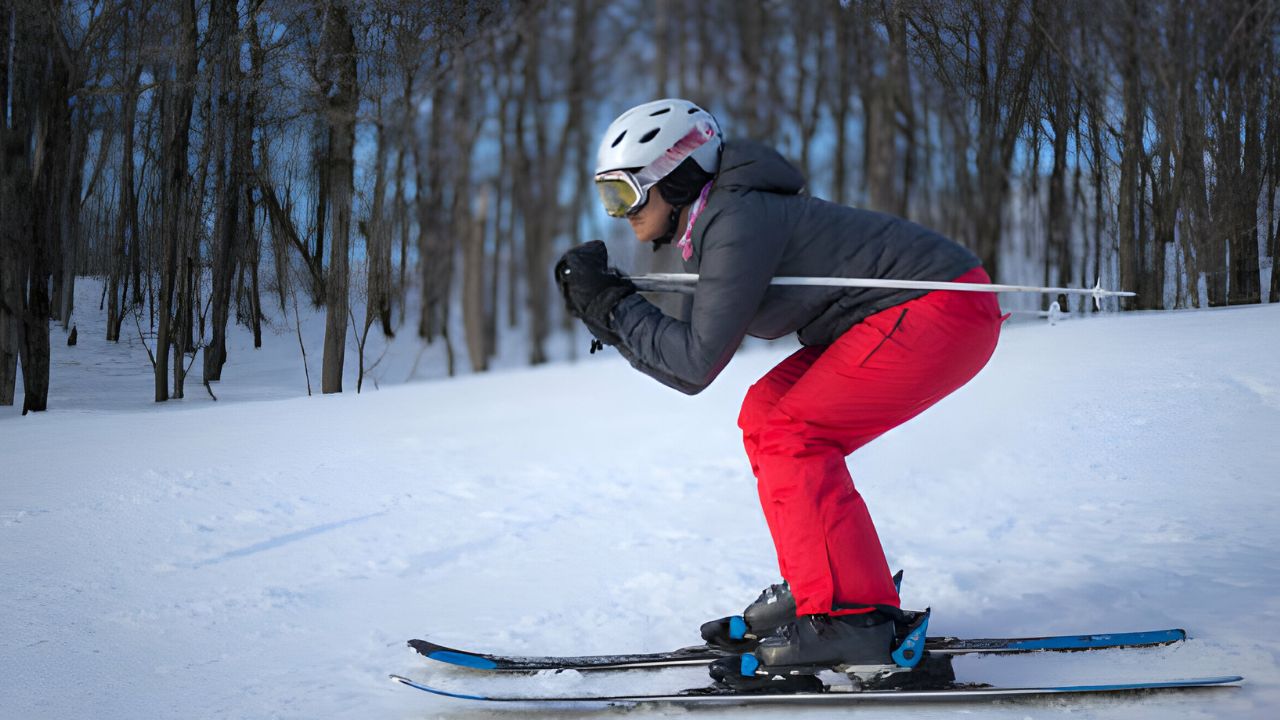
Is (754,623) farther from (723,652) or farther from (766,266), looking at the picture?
(766,266)

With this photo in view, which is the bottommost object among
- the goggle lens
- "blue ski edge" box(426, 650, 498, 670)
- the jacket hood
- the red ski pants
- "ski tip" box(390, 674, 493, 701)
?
"blue ski edge" box(426, 650, 498, 670)

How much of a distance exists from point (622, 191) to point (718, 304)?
276 mm

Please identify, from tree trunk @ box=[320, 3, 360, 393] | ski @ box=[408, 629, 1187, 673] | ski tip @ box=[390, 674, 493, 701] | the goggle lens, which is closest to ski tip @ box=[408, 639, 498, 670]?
ski @ box=[408, 629, 1187, 673]

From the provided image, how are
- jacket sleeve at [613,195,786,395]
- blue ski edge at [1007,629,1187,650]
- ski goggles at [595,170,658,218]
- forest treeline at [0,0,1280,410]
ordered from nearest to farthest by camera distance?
jacket sleeve at [613,195,786,395] < ski goggles at [595,170,658,218] < blue ski edge at [1007,629,1187,650] < forest treeline at [0,0,1280,410]

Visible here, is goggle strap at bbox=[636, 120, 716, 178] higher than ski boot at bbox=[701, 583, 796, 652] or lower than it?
higher


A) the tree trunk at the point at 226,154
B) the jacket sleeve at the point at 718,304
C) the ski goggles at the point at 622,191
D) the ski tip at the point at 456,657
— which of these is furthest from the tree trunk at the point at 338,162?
the jacket sleeve at the point at 718,304

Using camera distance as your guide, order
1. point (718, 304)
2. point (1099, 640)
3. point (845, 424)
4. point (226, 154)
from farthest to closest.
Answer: point (226, 154), point (1099, 640), point (845, 424), point (718, 304)

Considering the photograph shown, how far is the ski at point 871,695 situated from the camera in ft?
4.81

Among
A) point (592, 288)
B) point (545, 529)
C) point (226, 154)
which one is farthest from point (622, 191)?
point (226, 154)

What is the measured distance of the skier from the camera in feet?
4.82

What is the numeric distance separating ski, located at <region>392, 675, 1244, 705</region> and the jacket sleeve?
51cm

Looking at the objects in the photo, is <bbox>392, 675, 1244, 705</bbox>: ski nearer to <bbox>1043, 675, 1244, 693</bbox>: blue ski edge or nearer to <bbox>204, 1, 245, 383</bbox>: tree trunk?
<bbox>1043, 675, 1244, 693</bbox>: blue ski edge

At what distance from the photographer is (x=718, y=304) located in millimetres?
1394

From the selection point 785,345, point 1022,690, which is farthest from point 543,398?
point 1022,690
